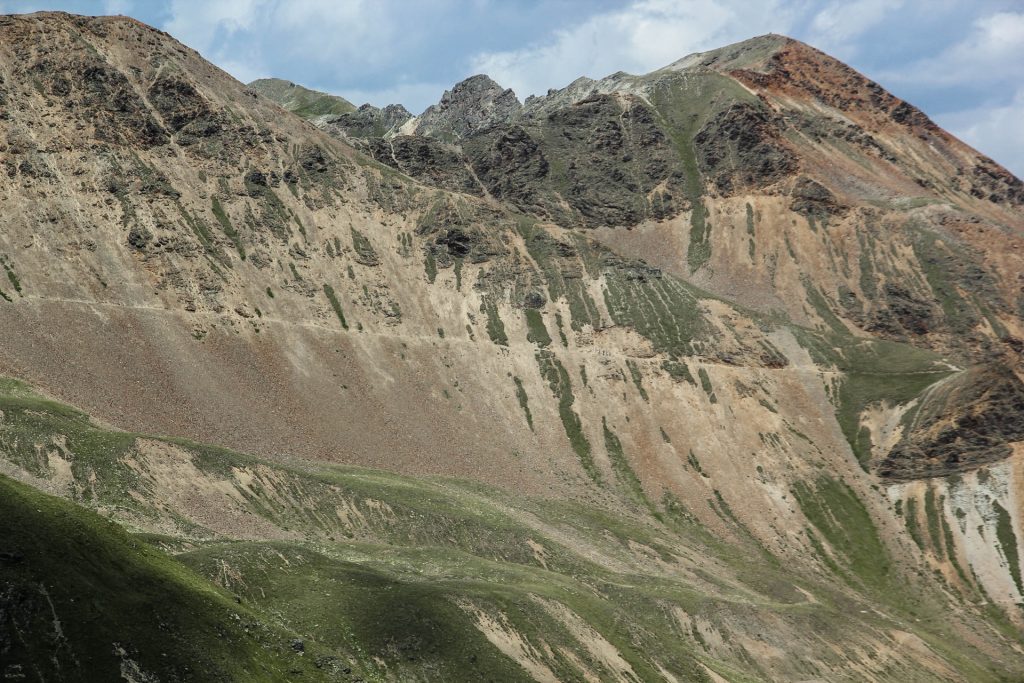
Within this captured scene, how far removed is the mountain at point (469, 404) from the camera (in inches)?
1877

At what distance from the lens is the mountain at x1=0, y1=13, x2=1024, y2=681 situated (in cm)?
4769

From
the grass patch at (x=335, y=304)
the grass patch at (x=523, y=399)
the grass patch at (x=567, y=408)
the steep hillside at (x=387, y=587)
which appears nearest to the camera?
the steep hillside at (x=387, y=587)

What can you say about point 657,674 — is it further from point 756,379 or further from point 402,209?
point 402,209

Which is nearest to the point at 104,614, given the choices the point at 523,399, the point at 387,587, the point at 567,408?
the point at 387,587

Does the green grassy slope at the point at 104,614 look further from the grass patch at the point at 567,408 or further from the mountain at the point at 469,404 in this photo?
the grass patch at the point at 567,408

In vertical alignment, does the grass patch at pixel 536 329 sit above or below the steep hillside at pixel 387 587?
above

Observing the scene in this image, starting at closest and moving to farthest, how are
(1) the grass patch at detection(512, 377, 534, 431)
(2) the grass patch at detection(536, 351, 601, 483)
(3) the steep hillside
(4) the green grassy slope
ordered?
(4) the green grassy slope → (3) the steep hillside → (2) the grass patch at detection(536, 351, 601, 483) → (1) the grass patch at detection(512, 377, 534, 431)

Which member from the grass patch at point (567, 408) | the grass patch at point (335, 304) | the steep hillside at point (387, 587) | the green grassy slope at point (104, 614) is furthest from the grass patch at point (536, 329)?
the green grassy slope at point (104, 614)

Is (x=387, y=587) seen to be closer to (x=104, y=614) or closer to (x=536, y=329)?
(x=104, y=614)

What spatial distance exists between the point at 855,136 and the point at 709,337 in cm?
8806

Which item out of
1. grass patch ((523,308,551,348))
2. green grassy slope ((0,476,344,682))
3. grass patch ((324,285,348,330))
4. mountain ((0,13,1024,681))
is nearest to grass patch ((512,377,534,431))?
mountain ((0,13,1024,681))

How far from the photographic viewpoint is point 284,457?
270 feet

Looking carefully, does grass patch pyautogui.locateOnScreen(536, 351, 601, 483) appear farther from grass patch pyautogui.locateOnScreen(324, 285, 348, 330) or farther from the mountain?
grass patch pyautogui.locateOnScreen(324, 285, 348, 330)

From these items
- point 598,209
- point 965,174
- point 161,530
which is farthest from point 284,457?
point 965,174
